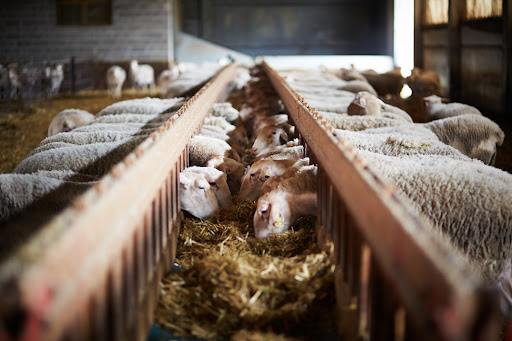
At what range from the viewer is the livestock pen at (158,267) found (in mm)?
1312

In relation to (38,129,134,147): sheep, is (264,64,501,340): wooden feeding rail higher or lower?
lower

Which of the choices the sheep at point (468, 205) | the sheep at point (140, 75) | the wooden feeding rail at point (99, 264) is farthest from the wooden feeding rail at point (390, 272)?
the sheep at point (140, 75)

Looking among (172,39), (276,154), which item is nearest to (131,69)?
(172,39)

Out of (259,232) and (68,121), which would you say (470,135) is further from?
(68,121)

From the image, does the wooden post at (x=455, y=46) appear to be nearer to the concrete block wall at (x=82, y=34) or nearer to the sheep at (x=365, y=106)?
the sheep at (x=365, y=106)

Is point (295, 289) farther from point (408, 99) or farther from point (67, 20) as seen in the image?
point (67, 20)

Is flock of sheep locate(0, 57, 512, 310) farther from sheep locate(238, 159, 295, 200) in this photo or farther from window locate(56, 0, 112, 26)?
window locate(56, 0, 112, 26)

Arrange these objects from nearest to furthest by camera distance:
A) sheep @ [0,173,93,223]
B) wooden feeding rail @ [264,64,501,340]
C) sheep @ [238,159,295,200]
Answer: wooden feeding rail @ [264,64,501,340] → sheep @ [0,173,93,223] → sheep @ [238,159,295,200]

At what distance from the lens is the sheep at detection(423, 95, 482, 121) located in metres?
7.20

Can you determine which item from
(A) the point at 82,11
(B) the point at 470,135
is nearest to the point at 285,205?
(B) the point at 470,135

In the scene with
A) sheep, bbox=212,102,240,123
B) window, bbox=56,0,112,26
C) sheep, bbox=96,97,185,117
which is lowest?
sheep, bbox=212,102,240,123

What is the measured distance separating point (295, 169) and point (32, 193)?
1810mm

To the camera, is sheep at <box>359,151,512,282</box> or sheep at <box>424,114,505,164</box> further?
sheep at <box>424,114,505,164</box>

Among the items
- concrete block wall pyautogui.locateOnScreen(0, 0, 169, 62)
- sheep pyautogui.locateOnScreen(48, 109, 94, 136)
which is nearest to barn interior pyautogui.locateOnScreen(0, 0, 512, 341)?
sheep pyautogui.locateOnScreen(48, 109, 94, 136)
